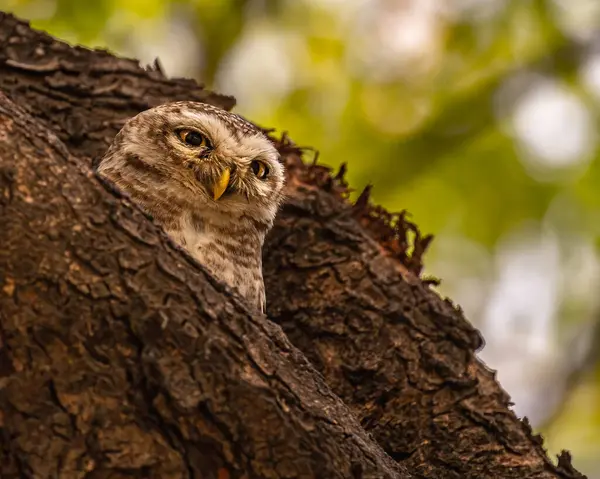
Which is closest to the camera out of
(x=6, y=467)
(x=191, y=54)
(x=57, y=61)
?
(x=6, y=467)

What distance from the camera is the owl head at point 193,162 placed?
3.84m

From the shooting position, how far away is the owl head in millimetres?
3836

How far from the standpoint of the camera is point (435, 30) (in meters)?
6.96

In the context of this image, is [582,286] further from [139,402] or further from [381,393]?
[139,402]

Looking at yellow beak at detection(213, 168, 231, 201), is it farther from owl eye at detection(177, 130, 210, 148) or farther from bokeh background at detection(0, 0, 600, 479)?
bokeh background at detection(0, 0, 600, 479)

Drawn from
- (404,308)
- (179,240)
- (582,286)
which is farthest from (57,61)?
(582,286)

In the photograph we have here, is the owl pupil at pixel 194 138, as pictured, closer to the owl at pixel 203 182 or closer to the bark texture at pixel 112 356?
the owl at pixel 203 182

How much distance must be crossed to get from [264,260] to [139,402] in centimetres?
217

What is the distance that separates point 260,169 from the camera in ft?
14.1

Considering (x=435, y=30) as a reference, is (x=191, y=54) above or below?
below

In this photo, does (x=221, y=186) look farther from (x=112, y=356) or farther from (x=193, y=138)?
(x=112, y=356)

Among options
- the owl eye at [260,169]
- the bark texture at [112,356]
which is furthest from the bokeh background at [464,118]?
the bark texture at [112,356]

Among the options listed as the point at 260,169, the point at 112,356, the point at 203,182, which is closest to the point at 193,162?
the point at 203,182

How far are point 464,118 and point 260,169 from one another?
239 centimetres
